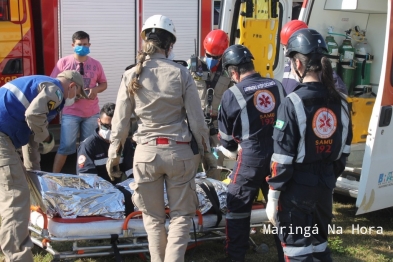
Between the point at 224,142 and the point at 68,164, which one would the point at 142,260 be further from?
the point at 68,164

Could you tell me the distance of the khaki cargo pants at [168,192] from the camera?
3.97m

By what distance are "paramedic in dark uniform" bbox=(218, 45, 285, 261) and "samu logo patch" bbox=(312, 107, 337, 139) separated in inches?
38.3

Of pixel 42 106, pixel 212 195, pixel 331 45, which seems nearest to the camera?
pixel 42 106

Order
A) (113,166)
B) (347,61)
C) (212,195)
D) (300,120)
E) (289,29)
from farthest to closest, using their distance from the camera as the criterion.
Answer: (347,61) < (289,29) < (212,195) < (113,166) < (300,120)

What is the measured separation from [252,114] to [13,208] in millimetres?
1892

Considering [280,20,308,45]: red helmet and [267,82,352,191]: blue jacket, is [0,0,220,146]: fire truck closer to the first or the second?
[280,20,308,45]: red helmet

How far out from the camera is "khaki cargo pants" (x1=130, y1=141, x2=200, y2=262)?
156 inches

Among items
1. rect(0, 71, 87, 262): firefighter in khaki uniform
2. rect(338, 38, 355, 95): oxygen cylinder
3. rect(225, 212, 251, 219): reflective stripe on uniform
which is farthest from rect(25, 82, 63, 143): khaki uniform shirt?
rect(338, 38, 355, 95): oxygen cylinder

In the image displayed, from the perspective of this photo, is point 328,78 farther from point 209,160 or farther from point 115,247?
point 115,247

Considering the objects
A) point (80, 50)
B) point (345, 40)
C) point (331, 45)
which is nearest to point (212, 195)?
point (80, 50)

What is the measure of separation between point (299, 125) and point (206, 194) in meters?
1.57

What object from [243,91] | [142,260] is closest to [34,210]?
[142,260]

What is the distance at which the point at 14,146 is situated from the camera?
419 cm

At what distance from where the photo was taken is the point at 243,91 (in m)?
4.38
